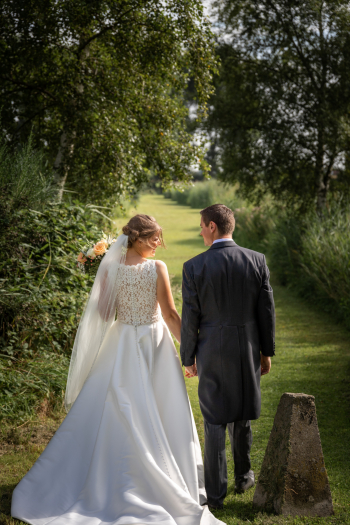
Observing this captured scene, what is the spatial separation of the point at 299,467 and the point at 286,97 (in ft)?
33.9

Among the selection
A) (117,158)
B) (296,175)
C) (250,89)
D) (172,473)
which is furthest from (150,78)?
(172,473)

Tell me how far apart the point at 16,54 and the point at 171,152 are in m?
3.09

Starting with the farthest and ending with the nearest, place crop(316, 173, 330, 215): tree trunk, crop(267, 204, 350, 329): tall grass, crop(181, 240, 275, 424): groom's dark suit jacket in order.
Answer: crop(316, 173, 330, 215): tree trunk < crop(267, 204, 350, 329): tall grass < crop(181, 240, 275, 424): groom's dark suit jacket

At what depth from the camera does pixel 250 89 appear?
11.9m

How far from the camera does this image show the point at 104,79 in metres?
7.84

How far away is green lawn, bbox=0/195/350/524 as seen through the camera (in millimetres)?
3236

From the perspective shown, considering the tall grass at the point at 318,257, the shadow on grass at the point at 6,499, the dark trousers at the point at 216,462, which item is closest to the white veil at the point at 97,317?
the shadow on grass at the point at 6,499

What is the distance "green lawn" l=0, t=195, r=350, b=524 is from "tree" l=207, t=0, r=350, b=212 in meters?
3.05

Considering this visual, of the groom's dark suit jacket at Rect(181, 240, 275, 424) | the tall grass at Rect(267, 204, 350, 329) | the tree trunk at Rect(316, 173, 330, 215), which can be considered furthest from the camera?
the tree trunk at Rect(316, 173, 330, 215)

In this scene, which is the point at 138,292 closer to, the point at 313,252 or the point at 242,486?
the point at 242,486

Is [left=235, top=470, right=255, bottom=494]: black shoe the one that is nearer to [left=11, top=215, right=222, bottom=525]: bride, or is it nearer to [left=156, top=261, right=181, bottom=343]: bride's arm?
[left=11, top=215, right=222, bottom=525]: bride

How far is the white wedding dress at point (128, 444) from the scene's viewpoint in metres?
2.91

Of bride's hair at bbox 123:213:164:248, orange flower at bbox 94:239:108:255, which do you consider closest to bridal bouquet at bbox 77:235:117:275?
orange flower at bbox 94:239:108:255

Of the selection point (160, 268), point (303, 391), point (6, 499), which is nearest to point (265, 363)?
point (160, 268)
